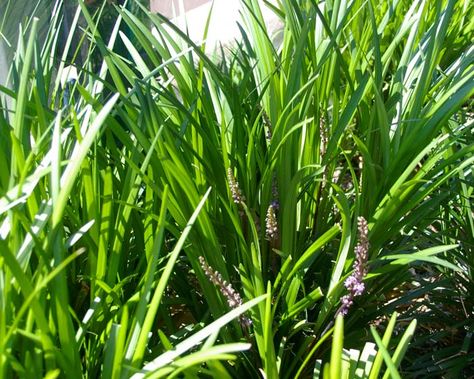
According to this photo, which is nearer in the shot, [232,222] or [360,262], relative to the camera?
[360,262]

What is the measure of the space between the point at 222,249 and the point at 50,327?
16.1 inches

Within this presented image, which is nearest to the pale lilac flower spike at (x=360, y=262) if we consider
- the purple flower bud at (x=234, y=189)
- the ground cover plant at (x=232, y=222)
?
the ground cover plant at (x=232, y=222)

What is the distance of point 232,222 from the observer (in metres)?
1.13

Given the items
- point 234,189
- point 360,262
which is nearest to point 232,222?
point 234,189

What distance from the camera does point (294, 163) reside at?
49.1 inches

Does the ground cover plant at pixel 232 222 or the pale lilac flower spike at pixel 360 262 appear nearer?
the ground cover plant at pixel 232 222

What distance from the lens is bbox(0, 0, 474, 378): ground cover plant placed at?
83 centimetres

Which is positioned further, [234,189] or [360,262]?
[234,189]

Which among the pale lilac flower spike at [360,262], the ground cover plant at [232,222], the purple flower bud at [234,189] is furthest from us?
the purple flower bud at [234,189]

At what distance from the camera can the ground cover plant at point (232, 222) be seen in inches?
32.5

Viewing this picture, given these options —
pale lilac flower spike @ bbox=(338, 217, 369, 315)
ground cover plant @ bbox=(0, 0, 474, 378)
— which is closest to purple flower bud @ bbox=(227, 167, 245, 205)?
ground cover plant @ bbox=(0, 0, 474, 378)

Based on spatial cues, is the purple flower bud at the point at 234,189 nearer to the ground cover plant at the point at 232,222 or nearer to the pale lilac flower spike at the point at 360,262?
the ground cover plant at the point at 232,222

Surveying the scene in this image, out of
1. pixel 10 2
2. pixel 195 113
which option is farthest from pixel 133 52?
pixel 10 2

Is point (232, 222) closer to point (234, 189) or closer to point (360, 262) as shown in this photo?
point (234, 189)
